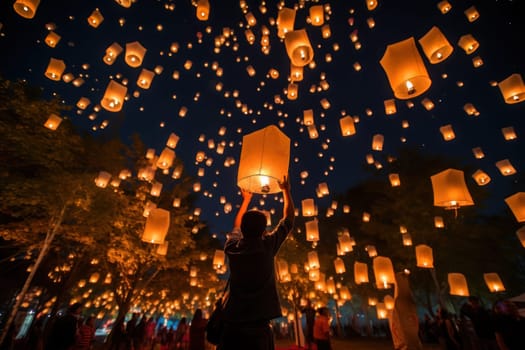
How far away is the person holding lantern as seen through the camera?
162 centimetres

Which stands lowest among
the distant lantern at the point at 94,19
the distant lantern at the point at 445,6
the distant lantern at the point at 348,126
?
the distant lantern at the point at 348,126

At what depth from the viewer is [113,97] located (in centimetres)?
564

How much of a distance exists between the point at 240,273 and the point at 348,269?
2146 centimetres

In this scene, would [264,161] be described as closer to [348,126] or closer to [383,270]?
[348,126]

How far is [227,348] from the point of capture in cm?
162

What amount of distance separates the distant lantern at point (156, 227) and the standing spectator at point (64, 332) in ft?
8.40

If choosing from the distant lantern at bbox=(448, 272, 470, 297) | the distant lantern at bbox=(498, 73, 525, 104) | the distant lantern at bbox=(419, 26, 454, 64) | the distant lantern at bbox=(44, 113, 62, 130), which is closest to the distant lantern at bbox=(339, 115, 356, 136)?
the distant lantern at bbox=(419, 26, 454, 64)

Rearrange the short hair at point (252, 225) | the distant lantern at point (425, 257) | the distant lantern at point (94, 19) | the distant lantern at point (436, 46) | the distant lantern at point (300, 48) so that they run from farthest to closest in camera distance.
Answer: the distant lantern at point (425, 257), the distant lantern at point (94, 19), the distant lantern at point (300, 48), the distant lantern at point (436, 46), the short hair at point (252, 225)

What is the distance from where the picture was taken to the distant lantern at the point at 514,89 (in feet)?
18.0

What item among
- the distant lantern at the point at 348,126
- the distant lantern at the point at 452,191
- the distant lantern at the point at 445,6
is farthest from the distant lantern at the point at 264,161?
the distant lantern at the point at 445,6

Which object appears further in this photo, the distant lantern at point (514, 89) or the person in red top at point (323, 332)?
the person in red top at point (323, 332)

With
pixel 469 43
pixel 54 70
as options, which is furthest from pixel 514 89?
pixel 54 70

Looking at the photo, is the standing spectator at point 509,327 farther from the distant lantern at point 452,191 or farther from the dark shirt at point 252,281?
the dark shirt at point 252,281

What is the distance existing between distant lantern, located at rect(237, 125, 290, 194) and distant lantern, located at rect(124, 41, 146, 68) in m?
4.36
